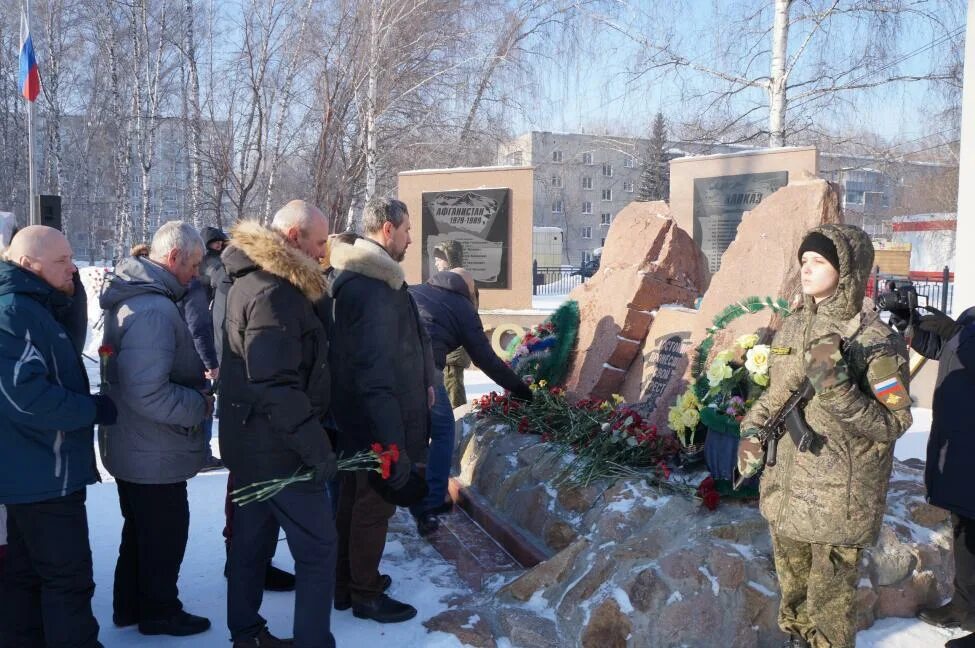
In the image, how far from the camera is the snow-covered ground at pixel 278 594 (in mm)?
3377

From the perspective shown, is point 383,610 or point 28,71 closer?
point 383,610

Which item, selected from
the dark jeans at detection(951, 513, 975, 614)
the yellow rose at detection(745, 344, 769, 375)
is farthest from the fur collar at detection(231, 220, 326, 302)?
the dark jeans at detection(951, 513, 975, 614)

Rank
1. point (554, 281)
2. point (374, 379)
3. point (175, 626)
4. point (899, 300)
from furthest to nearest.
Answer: point (554, 281)
point (899, 300)
point (175, 626)
point (374, 379)

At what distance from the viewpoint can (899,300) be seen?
3.54 meters

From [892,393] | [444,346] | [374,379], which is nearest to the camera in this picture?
[892,393]

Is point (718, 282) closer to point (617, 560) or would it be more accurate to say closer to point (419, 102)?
point (617, 560)

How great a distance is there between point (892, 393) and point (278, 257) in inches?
86.1

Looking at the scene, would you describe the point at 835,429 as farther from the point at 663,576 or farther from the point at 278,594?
the point at 278,594

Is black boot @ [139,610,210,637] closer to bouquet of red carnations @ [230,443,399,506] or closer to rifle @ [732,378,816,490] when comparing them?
bouquet of red carnations @ [230,443,399,506]

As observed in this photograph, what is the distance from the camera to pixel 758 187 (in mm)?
9508

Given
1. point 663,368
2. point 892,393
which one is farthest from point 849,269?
point 663,368

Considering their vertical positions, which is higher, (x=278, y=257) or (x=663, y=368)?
(x=278, y=257)

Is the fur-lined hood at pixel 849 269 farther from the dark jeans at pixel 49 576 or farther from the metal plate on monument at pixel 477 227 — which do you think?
the metal plate on monument at pixel 477 227

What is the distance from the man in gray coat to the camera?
3.18 m
